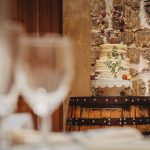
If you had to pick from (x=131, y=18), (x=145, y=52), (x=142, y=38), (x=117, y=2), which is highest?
(x=117, y=2)

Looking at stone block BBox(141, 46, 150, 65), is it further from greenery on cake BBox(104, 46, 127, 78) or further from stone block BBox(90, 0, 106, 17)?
greenery on cake BBox(104, 46, 127, 78)

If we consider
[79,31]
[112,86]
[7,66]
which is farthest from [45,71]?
[79,31]

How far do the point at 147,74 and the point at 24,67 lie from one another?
88.1 inches

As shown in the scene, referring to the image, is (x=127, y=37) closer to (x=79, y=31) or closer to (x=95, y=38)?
Result: (x=95, y=38)

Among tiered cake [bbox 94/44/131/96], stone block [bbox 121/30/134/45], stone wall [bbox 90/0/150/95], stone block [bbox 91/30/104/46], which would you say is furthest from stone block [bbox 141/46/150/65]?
tiered cake [bbox 94/44/131/96]

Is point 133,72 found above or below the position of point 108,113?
above

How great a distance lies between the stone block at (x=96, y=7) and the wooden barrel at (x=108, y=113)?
106 cm

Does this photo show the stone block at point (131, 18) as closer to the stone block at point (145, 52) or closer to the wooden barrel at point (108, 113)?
the stone block at point (145, 52)

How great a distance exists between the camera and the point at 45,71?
0.66 meters

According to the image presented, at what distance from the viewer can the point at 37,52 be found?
64 cm

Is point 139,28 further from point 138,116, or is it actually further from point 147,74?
point 138,116

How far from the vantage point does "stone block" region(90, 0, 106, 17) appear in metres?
2.71

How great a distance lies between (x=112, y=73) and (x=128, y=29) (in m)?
0.82

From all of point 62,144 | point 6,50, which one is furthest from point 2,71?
point 62,144
